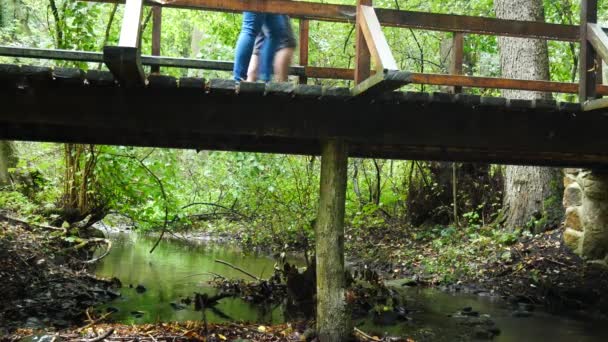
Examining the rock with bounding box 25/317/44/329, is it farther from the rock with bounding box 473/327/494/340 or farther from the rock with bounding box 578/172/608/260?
the rock with bounding box 578/172/608/260

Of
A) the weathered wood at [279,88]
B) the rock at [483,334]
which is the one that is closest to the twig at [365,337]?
the rock at [483,334]

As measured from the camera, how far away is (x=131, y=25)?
4.73 meters

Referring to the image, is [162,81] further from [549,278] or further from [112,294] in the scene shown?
[549,278]

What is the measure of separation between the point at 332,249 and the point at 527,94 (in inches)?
259

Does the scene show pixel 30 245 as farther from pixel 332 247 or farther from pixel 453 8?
pixel 453 8

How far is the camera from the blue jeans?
19.8 feet

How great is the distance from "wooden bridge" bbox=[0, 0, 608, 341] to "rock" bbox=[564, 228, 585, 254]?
3.05 meters

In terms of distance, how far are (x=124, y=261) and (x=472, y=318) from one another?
7555mm

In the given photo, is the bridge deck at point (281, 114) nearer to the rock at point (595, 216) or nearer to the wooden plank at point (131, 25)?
the wooden plank at point (131, 25)

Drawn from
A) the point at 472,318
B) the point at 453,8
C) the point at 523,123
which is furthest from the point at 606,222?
the point at 453,8

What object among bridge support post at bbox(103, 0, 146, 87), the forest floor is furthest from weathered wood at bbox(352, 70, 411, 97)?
the forest floor

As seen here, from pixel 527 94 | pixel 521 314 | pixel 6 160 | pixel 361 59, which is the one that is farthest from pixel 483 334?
pixel 6 160

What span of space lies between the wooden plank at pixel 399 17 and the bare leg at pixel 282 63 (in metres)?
0.56

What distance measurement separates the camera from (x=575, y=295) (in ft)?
28.7
